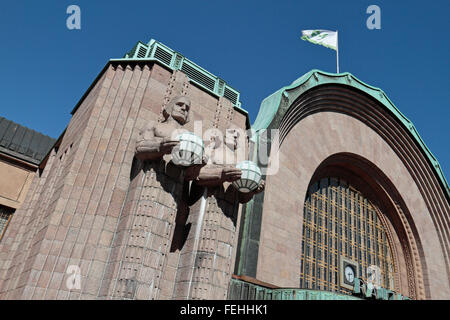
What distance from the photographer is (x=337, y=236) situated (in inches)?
701

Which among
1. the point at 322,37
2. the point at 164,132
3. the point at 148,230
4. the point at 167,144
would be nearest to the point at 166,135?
the point at 164,132

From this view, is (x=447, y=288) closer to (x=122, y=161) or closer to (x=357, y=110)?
(x=357, y=110)

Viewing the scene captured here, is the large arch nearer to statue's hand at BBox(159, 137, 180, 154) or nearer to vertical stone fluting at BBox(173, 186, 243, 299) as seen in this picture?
vertical stone fluting at BBox(173, 186, 243, 299)

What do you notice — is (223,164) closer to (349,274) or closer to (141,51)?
(141,51)

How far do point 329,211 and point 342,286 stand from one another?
3524 mm

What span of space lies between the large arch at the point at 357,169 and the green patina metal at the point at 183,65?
2342mm

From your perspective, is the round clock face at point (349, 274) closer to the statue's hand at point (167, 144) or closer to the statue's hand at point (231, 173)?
the statue's hand at point (231, 173)

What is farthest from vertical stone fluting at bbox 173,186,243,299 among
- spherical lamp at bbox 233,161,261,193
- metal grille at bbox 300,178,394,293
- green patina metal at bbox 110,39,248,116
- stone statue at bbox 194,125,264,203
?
metal grille at bbox 300,178,394,293

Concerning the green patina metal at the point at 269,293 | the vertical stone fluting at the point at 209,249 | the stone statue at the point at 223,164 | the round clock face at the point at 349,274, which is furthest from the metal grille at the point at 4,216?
the round clock face at the point at 349,274

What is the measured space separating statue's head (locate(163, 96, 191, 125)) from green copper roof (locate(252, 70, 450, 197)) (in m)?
5.14

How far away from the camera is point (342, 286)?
16.5 m

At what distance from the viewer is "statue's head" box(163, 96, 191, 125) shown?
9.80 m

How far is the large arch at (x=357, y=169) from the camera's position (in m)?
14.1

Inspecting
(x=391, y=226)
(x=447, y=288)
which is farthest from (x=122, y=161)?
(x=447, y=288)
